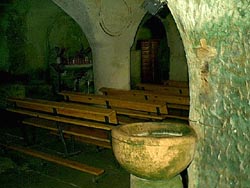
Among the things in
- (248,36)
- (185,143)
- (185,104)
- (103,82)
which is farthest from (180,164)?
(103,82)

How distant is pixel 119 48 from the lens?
6.84 meters

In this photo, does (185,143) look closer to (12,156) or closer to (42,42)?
(12,156)

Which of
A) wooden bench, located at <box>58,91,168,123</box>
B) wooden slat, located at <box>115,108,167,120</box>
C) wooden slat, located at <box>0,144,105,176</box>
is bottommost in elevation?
wooden slat, located at <box>0,144,105,176</box>

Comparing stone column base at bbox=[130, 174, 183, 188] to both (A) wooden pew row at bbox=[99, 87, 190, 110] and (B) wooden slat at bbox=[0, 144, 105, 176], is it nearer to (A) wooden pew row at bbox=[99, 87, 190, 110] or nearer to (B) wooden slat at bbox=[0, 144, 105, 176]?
(B) wooden slat at bbox=[0, 144, 105, 176]

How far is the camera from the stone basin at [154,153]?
259cm

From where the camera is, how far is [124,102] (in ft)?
18.4

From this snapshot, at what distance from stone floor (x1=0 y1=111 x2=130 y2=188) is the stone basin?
1799 mm

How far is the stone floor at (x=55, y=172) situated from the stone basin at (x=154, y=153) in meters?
1.80

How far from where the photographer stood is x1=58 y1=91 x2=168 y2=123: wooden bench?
5344 mm

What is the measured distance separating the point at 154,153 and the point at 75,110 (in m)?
2.61

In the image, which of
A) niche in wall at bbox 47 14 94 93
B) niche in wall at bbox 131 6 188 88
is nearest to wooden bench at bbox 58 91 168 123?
niche in wall at bbox 47 14 94 93

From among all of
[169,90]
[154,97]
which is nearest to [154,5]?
[154,97]

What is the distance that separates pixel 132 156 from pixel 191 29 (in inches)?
35.7

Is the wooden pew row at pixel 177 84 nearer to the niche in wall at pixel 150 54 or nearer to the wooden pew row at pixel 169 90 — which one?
the wooden pew row at pixel 169 90
